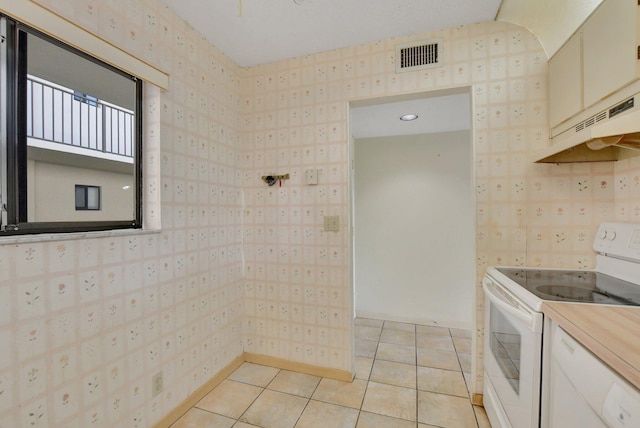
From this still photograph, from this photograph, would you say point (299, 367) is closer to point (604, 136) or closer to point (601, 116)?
point (604, 136)

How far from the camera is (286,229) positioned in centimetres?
221

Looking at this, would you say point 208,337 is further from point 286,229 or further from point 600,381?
point 600,381

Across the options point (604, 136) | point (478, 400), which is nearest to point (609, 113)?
point (604, 136)

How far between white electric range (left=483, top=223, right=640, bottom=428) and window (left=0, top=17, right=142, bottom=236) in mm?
1931

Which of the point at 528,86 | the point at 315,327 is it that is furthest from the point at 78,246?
the point at 528,86

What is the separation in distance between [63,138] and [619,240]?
2.67 metres

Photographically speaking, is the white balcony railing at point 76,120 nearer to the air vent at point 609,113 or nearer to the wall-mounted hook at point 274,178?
the wall-mounted hook at point 274,178

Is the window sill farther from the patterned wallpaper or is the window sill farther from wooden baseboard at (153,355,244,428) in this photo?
wooden baseboard at (153,355,244,428)

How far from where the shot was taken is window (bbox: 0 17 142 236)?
1.04 m

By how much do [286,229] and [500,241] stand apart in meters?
1.47

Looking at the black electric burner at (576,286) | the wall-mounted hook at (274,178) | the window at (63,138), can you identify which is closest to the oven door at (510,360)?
the black electric burner at (576,286)

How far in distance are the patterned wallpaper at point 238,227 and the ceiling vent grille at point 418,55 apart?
5cm

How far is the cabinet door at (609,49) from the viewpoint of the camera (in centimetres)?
103

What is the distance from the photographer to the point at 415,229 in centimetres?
341
